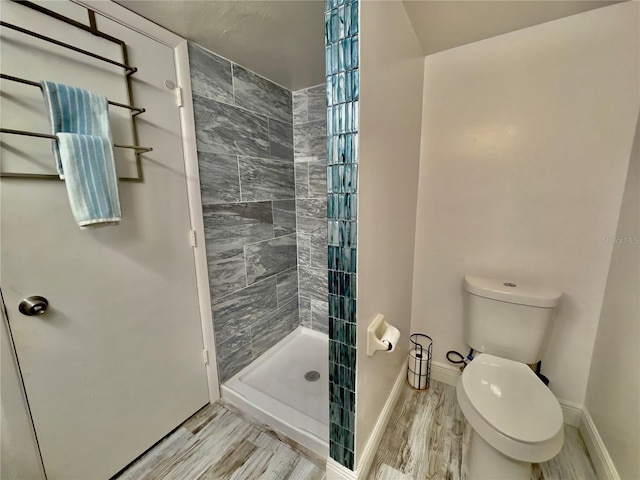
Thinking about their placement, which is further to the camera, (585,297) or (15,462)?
(585,297)

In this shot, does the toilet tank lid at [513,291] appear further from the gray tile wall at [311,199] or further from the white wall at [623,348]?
the gray tile wall at [311,199]

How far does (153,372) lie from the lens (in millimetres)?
1365

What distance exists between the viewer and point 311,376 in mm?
1953

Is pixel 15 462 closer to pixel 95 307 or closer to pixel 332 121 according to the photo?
pixel 95 307

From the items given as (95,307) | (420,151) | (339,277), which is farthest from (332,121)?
(95,307)

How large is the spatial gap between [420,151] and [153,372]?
1993mm

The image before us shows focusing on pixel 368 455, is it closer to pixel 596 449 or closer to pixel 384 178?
pixel 596 449

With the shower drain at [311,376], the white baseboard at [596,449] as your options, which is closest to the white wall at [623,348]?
the white baseboard at [596,449]

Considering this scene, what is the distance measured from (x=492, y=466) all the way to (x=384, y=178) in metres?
1.34

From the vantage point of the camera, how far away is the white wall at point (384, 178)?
0.97 meters

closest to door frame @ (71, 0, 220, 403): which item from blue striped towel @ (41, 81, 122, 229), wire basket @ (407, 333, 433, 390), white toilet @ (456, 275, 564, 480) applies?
blue striped towel @ (41, 81, 122, 229)

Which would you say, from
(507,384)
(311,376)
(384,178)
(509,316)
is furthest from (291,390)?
(384,178)

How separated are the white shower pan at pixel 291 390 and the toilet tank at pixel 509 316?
1013 millimetres

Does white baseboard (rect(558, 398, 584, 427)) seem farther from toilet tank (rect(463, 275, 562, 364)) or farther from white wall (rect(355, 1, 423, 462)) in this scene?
white wall (rect(355, 1, 423, 462))
